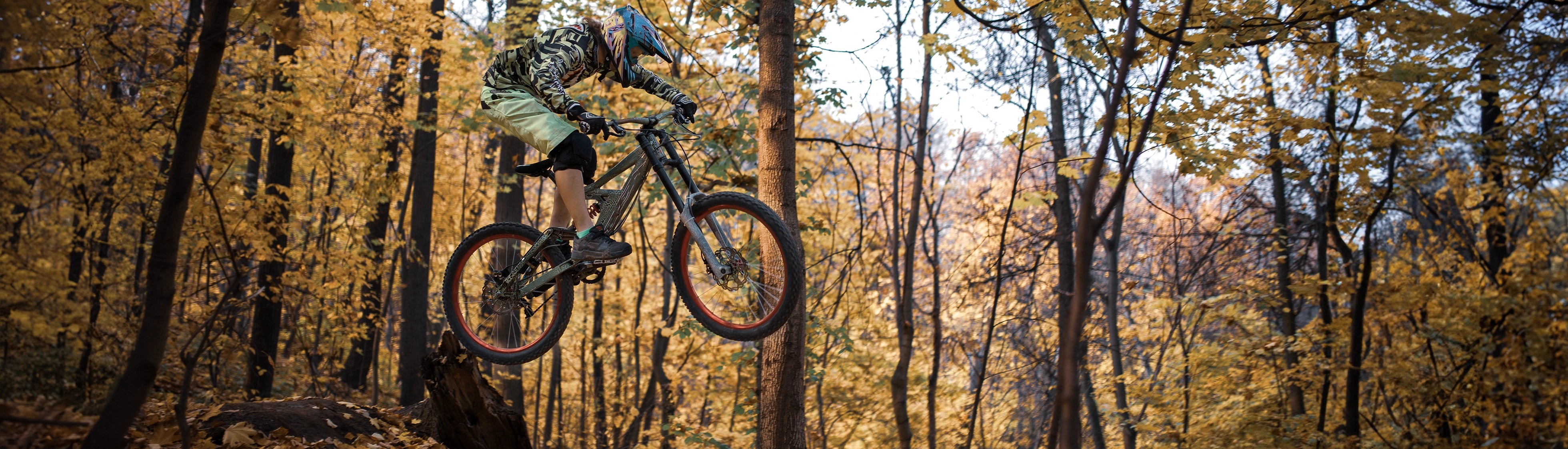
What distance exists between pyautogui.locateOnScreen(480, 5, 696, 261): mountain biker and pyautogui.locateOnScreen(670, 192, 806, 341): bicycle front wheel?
305 mm

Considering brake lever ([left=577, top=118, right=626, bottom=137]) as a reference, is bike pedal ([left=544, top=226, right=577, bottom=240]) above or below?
below

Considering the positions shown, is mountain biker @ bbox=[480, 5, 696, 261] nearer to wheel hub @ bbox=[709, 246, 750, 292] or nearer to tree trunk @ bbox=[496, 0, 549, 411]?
wheel hub @ bbox=[709, 246, 750, 292]

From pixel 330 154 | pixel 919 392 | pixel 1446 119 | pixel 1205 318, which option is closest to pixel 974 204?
pixel 919 392

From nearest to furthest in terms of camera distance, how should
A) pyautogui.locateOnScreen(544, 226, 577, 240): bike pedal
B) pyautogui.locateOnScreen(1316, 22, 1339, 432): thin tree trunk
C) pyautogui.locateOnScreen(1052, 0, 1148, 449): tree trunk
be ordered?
pyautogui.locateOnScreen(1052, 0, 1148, 449): tree trunk < pyautogui.locateOnScreen(544, 226, 577, 240): bike pedal < pyautogui.locateOnScreen(1316, 22, 1339, 432): thin tree trunk

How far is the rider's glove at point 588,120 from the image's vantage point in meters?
3.55

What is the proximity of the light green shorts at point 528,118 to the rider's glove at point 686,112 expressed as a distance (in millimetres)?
493

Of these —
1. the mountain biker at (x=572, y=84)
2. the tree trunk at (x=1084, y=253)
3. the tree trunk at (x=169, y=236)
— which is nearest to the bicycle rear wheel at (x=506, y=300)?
the mountain biker at (x=572, y=84)

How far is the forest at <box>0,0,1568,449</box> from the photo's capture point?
14.5 ft

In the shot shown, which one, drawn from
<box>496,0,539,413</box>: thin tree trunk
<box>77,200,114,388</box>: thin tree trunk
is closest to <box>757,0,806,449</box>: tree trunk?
<box>496,0,539,413</box>: thin tree trunk

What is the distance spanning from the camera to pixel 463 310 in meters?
4.75

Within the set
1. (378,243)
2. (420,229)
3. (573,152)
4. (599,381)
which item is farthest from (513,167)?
(573,152)

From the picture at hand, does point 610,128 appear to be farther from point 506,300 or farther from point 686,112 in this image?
point 506,300

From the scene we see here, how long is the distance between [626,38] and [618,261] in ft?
3.37

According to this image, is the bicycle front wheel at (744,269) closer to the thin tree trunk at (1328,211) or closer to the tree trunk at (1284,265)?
the thin tree trunk at (1328,211)
